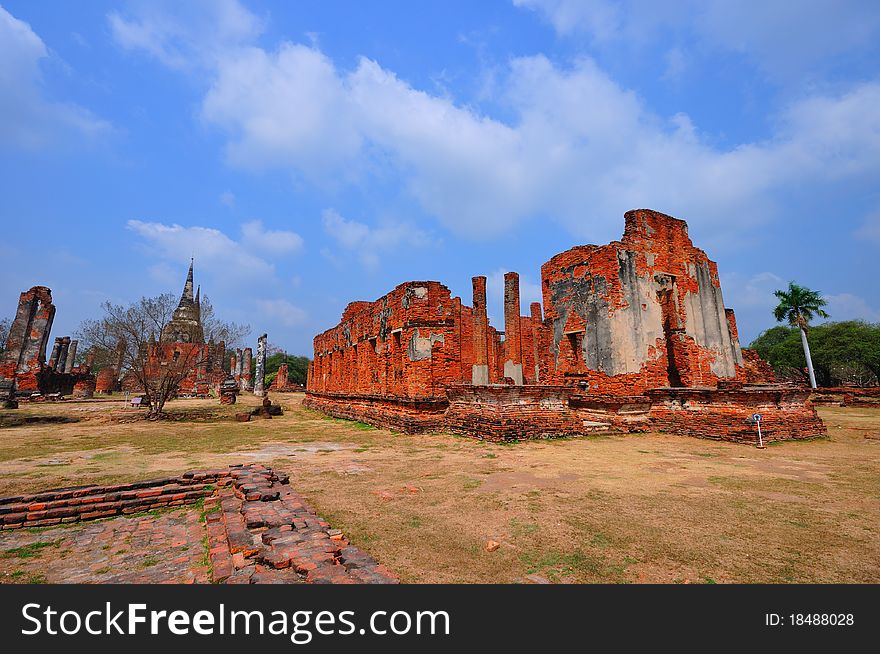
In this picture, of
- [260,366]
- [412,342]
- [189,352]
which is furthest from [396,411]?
[260,366]

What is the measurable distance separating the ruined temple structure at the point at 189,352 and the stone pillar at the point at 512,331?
Answer: 1510 cm

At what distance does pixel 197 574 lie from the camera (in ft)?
9.49

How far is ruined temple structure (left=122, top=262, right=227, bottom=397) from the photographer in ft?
57.9

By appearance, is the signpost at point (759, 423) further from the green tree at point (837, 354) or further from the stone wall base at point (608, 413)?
the green tree at point (837, 354)

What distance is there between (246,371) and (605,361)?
37.6 metres

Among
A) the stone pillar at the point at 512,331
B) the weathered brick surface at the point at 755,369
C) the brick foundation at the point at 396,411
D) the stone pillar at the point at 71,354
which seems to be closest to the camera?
the brick foundation at the point at 396,411

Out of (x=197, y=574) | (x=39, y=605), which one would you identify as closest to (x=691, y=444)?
(x=197, y=574)

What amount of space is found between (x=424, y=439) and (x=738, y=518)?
6.84 metres

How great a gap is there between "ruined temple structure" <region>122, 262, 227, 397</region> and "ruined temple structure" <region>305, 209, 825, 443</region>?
8.72 metres

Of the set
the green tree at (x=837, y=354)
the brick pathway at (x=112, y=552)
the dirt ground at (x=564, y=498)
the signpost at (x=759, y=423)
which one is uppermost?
the green tree at (x=837, y=354)

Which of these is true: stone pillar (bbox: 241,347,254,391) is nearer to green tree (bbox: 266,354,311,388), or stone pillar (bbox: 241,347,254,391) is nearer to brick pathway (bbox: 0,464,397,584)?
green tree (bbox: 266,354,311,388)

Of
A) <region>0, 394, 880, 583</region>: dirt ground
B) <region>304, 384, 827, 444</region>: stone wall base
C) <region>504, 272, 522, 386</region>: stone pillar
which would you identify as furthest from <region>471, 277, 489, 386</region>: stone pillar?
<region>0, 394, 880, 583</region>: dirt ground

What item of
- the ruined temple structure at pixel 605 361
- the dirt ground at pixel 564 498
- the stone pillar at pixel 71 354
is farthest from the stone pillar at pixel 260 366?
the dirt ground at pixel 564 498

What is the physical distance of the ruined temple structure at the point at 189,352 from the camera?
17.7m
